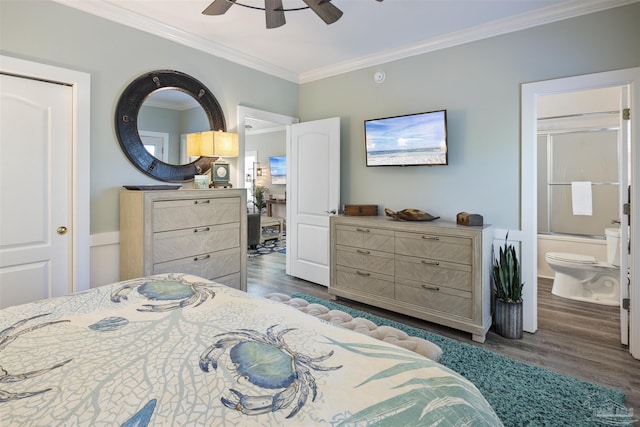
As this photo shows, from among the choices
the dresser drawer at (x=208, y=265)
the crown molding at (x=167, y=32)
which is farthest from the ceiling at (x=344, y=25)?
the dresser drawer at (x=208, y=265)

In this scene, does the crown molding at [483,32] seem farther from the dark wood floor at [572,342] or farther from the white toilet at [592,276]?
the dark wood floor at [572,342]

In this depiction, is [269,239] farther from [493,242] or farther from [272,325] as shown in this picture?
[272,325]

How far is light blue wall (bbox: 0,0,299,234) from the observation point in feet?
7.55

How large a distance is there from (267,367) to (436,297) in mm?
2397

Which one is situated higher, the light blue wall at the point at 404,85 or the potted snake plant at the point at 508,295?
the light blue wall at the point at 404,85

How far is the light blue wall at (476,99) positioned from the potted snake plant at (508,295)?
0.37 meters

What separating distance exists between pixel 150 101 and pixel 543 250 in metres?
5.09

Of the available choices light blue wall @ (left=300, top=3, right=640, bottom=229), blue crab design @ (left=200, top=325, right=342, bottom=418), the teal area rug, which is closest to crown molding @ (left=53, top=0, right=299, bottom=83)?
light blue wall @ (left=300, top=3, right=640, bottom=229)

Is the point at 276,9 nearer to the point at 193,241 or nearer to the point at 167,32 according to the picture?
the point at 167,32

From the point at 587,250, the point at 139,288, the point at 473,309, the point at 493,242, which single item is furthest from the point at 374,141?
the point at 587,250

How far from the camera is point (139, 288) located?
5.08 feet

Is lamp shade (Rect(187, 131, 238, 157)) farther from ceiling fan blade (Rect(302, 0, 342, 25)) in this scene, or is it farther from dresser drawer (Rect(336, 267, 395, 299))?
dresser drawer (Rect(336, 267, 395, 299))

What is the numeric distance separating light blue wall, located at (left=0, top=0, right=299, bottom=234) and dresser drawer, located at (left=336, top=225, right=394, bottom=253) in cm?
192

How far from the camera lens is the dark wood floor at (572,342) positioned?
2232mm
